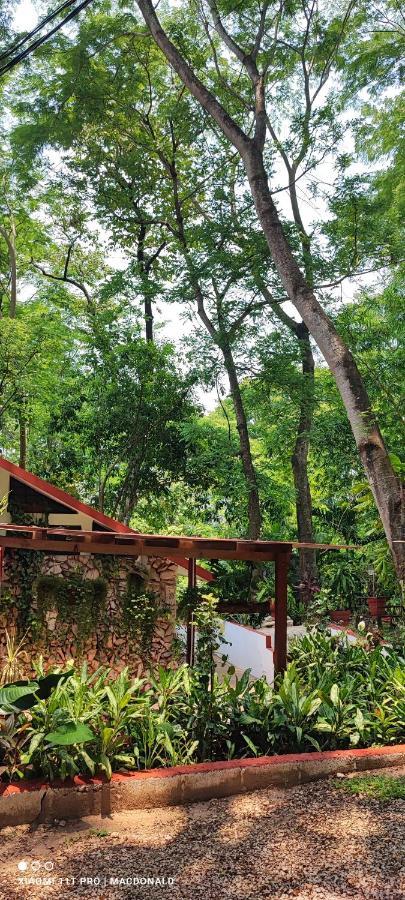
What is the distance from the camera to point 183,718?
490cm

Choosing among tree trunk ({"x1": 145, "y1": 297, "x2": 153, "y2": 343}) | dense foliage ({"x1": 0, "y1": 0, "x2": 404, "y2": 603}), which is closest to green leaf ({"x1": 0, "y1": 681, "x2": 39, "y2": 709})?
dense foliage ({"x1": 0, "y1": 0, "x2": 404, "y2": 603})

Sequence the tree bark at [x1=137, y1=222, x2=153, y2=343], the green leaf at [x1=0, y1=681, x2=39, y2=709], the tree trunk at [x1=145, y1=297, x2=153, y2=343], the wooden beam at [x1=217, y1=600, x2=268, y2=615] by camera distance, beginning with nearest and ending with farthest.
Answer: the green leaf at [x1=0, y1=681, x2=39, y2=709]
the wooden beam at [x1=217, y1=600, x2=268, y2=615]
the tree trunk at [x1=145, y1=297, x2=153, y2=343]
the tree bark at [x1=137, y1=222, x2=153, y2=343]

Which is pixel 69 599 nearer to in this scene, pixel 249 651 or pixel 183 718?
pixel 183 718

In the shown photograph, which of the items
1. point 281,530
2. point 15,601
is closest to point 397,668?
point 15,601

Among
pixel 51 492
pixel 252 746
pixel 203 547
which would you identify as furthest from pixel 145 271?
pixel 252 746

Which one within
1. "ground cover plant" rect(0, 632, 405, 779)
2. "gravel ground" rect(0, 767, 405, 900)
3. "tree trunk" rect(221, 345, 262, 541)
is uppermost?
"tree trunk" rect(221, 345, 262, 541)

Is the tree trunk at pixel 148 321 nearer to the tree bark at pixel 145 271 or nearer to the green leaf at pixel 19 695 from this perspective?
the tree bark at pixel 145 271

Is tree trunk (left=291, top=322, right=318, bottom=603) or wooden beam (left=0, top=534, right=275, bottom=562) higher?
tree trunk (left=291, top=322, right=318, bottom=603)

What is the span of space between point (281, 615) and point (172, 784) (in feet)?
6.90

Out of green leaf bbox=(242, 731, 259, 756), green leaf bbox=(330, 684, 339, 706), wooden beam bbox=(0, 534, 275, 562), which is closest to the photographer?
green leaf bbox=(242, 731, 259, 756)

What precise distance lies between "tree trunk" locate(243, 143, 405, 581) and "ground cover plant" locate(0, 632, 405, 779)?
175 cm

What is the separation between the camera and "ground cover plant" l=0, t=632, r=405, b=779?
412cm

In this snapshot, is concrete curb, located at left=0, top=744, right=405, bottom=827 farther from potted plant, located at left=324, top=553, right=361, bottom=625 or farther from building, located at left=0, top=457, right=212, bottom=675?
potted plant, located at left=324, top=553, right=361, bottom=625

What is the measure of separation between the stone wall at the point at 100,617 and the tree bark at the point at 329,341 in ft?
9.00
